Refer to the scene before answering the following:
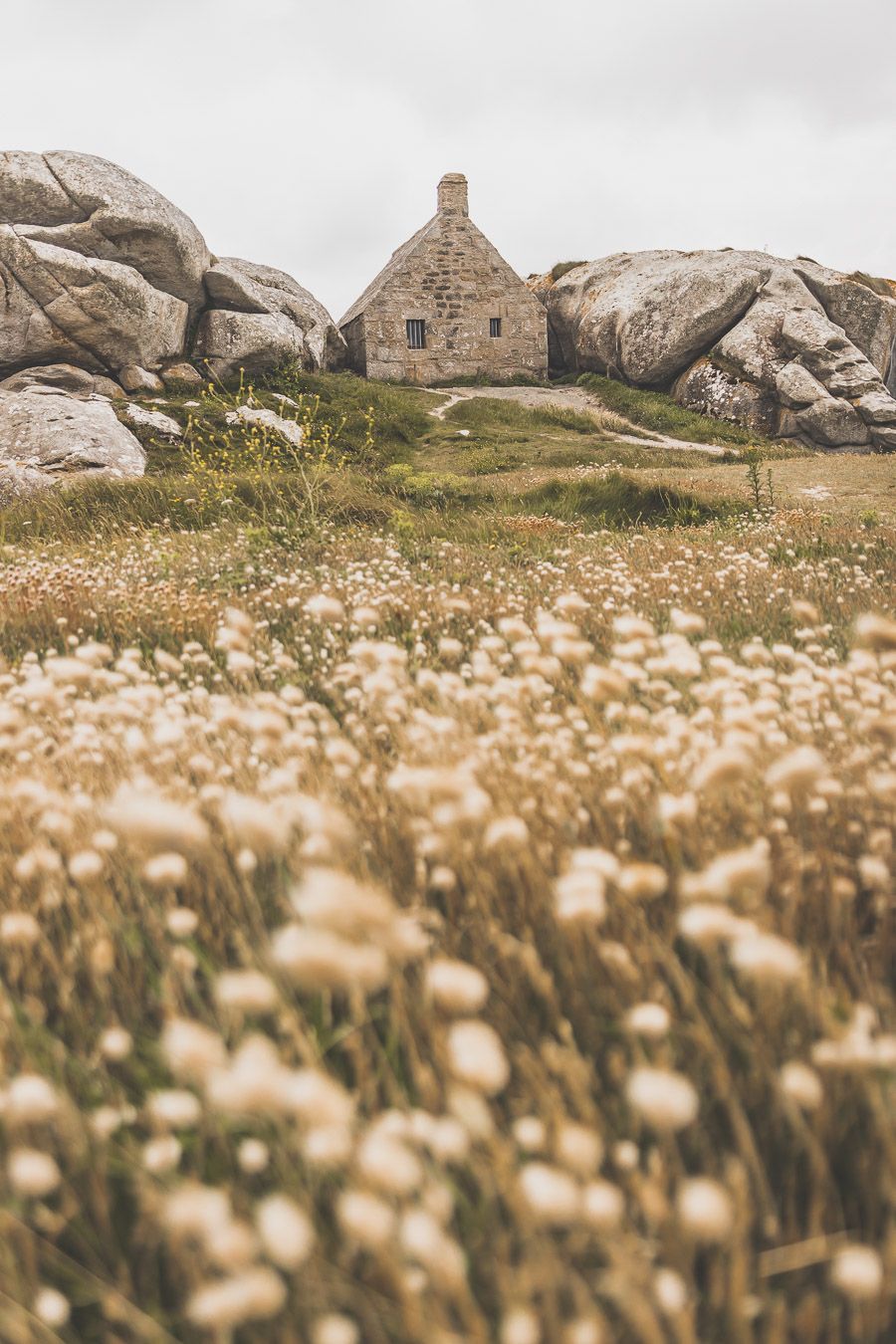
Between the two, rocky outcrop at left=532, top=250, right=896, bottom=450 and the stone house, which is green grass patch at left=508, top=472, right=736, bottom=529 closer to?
rocky outcrop at left=532, top=250, right=896, bottom=450

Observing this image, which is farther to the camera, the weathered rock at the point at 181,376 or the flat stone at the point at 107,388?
the weathered rock at the point at 181,376

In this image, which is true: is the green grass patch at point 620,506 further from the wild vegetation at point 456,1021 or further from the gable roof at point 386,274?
the gable roof at point 386,274

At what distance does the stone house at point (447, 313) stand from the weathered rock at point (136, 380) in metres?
13.7

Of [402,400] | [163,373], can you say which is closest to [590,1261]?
[163,373]

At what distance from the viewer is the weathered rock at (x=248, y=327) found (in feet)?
78.6

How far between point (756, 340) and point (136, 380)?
69.9 feet

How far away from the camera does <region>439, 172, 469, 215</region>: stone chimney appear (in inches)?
1334

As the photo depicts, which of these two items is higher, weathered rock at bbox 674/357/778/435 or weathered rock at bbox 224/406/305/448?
weathered rock at bbox 674/357/778/435

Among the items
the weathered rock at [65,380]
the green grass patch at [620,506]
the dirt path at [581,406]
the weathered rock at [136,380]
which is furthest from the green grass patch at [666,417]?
the weathered rock at [65,380]

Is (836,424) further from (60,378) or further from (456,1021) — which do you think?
(456,1021)

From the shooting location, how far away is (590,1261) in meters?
1.22

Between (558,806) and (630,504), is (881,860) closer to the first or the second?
(558,806)

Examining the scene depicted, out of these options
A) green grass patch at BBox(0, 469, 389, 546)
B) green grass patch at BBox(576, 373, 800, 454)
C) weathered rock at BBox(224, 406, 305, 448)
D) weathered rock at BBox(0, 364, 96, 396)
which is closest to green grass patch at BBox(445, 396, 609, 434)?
green grass patch at BBox(576, 373, 800, 454)

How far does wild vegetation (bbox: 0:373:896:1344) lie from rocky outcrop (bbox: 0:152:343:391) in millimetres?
20212
